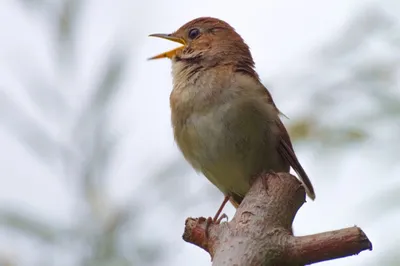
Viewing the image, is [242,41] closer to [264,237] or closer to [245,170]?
[245,170]

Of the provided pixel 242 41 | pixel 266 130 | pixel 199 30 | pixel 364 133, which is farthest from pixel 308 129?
pixel 199 30

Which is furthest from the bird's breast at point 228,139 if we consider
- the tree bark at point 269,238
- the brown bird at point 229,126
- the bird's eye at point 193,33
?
the tree bark at point 269,238

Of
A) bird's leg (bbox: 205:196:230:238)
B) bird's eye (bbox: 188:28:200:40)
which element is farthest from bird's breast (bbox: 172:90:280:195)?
bird's eye (bbox: 188:28:200:40)

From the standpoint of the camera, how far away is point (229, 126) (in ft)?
13.1

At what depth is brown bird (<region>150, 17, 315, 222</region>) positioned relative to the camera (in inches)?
158

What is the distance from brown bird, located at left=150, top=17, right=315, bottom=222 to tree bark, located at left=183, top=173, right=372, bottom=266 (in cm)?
108

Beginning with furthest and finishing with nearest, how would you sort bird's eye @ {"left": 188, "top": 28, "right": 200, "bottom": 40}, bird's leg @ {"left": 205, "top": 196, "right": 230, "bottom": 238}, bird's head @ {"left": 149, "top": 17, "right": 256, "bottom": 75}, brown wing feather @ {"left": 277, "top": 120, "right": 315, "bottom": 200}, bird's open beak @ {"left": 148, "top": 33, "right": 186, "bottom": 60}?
1. bird's eye @ {"left": 188, "top": 28, "right": 200, "bottom": 40}
2. bird's open beak @ {"left": 148, "top": 33, "right": 186, "bottom": 60}
3. bird's head @ {"left": 149, "top": 17, "right": 256, "bottom": 75}
4. brown wing feather @ {"left": 277, "top": 120, "right": 315, "bottom": 200}
5. bird's leg @ {"left": 205, "top": 196, "right": 230, "bottom": 238}

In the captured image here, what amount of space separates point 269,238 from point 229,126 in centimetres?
159

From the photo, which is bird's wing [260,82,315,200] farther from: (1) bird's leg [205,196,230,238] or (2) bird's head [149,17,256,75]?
(1) bird's leg [205,196,230,238]

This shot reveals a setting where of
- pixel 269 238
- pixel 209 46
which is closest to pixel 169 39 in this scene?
pixel 209 46

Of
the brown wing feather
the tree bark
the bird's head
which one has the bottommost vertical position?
the tree bark

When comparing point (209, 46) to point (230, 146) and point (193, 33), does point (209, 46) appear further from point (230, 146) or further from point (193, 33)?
point (230, 146)

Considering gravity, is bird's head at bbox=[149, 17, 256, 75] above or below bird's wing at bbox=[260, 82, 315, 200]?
above

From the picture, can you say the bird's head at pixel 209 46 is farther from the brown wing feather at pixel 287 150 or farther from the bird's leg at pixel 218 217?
the bird's leg at pixel 218 217
